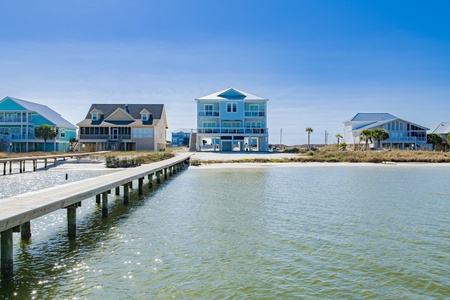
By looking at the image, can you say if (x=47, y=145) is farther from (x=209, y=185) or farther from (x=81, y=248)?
(x=81, y=248)

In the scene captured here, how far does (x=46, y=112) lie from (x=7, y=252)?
186 ft

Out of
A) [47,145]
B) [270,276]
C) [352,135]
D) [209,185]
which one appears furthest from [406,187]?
[352,135]

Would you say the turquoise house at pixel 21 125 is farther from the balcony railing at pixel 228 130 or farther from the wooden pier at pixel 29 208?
the wooden pier at pixel 29 208

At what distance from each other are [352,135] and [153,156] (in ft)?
157

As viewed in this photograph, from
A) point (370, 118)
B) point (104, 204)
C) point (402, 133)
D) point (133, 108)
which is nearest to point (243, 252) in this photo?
point (104, 204)

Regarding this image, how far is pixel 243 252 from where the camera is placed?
8266 mm

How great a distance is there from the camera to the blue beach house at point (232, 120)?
2205 inches

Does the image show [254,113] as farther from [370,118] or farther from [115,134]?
[370,118]

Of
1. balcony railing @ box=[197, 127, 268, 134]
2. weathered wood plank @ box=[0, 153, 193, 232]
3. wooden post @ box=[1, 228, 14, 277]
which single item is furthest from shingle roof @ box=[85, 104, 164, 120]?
wooden post @ box=[1, 228, 14, 277]

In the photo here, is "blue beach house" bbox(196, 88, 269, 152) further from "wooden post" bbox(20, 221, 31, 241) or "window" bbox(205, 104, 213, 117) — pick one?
"wooden post" bbox(20, 221, 31, 241)

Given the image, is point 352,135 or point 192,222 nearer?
point 192,222

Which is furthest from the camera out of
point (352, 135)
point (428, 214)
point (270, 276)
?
point (352, 135)

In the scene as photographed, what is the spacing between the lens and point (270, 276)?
679 centimetres

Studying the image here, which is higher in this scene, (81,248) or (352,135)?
(352,135)
